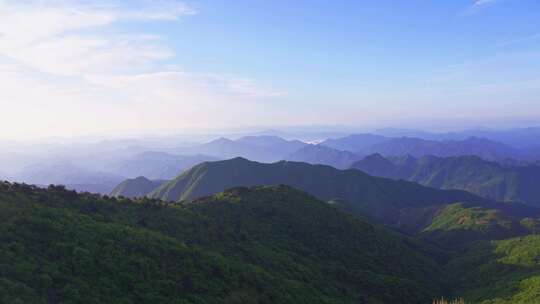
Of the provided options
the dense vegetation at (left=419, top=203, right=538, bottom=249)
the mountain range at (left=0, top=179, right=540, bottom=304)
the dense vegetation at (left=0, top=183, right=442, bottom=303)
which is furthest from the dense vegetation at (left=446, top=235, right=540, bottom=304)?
the dense vegetation at (left=419, top=203, right=538, bottom=249)

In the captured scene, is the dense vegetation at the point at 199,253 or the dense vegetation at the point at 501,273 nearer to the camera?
the dense vegetation at the point at 199,253

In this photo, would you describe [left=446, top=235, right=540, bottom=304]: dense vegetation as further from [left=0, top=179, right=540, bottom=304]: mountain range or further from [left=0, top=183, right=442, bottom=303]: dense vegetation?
[left=0, top=183, right=442, bottom=303]: dense vegetation

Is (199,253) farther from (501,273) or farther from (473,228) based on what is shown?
(473,228)

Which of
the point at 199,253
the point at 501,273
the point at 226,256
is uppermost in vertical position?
the point at 199,253

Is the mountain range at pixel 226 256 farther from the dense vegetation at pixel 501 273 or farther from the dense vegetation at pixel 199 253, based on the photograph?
the dense vegetation at pixel 501 273

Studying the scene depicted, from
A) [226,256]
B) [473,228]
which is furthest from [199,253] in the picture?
[473,228]

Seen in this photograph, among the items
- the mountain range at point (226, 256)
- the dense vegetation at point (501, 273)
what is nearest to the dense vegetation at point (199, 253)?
the mountain range at point (226, 256)

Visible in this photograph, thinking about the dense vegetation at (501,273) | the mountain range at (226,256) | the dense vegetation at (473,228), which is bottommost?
the dense vegetation at (473,228)

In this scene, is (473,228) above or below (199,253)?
below
